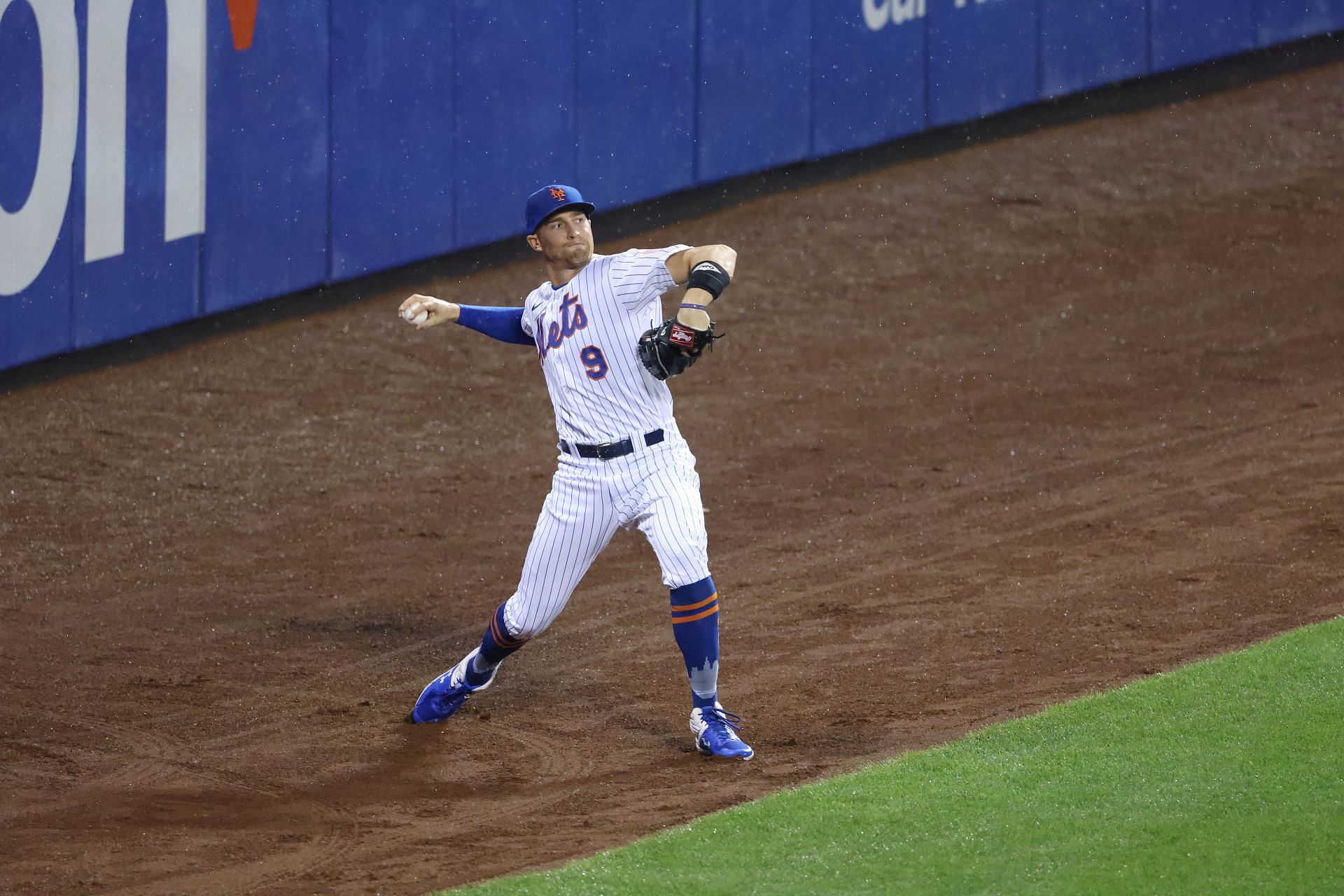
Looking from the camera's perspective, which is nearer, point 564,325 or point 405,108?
point 564,325

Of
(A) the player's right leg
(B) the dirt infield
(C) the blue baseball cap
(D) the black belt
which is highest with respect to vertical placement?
(C) the blue baseball cap

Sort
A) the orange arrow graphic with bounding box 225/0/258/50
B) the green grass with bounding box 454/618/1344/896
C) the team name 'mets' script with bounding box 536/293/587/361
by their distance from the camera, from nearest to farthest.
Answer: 1. the green grass with bounding box 454/618/1344/896
2. the team name 'mets' script with bounding box 536/293/587/361
3. the orange arrow graphic with bounding box 225/0/258/50

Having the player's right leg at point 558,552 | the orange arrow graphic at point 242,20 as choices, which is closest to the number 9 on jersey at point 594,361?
the player's right leg at point 558,552

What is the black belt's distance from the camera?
5.33m

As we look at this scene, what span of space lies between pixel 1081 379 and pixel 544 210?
18.4 feet

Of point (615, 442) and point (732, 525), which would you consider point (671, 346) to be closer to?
point (615, 442)

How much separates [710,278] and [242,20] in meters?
6.90

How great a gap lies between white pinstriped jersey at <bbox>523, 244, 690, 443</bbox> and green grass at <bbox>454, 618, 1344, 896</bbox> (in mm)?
1353

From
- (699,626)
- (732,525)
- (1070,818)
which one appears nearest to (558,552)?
(699,626)

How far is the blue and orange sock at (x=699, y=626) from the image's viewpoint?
5223 mm

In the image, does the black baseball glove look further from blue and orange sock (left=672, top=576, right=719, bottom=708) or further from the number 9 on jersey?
blue and orange sock (left=672, top=576, right=719, bottom=708)

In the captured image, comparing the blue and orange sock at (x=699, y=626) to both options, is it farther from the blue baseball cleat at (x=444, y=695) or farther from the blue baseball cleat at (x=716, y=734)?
the blue baseball cleat at (x=444, y=695)

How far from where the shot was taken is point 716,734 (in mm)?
5297

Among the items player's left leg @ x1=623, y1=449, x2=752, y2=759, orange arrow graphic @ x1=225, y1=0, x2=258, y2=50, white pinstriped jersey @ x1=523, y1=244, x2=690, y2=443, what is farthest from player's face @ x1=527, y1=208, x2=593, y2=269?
orange arrow graphic @ x1=225, y1=0, x2=258, y2=50
